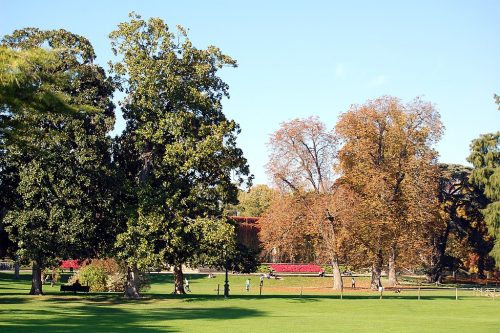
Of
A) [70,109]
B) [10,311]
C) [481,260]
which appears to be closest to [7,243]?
[10,311]

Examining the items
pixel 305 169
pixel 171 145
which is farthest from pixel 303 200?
pixel 171 145

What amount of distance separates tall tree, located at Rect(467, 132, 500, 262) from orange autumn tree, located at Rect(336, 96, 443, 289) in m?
7.29

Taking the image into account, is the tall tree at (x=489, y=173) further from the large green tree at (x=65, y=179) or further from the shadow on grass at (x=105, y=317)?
the large green tree at (x=65, y=179)

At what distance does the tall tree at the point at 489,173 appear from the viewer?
67625 mm

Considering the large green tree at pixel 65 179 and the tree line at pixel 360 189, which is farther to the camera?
the tree line at pixel 360 189

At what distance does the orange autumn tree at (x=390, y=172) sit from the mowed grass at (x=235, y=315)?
520 inches

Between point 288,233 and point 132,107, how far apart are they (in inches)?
833

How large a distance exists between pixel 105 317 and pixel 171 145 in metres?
14.6

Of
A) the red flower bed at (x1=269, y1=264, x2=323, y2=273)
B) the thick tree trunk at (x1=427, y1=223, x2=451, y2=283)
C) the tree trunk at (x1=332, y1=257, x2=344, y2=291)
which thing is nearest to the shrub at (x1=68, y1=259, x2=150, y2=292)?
the tree trunk at (x1=332, y1=257, x2=344, y2=291)

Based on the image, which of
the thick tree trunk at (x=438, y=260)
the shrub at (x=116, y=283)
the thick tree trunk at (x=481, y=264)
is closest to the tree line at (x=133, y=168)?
the shrub at (x=116, y=283)

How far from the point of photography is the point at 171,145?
42.4 meters

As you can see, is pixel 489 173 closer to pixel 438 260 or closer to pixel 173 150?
pixel 438 260

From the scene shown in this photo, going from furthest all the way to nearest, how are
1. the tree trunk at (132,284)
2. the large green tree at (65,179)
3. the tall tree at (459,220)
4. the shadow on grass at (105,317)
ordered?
the tall tree at (459,220) < the tree trunk at (132,284) < the large green tree at (65,179) < the shadow on grass at (105,317)

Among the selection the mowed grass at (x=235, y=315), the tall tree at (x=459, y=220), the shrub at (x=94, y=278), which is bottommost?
the mowed grass at (x=235, y=315)
